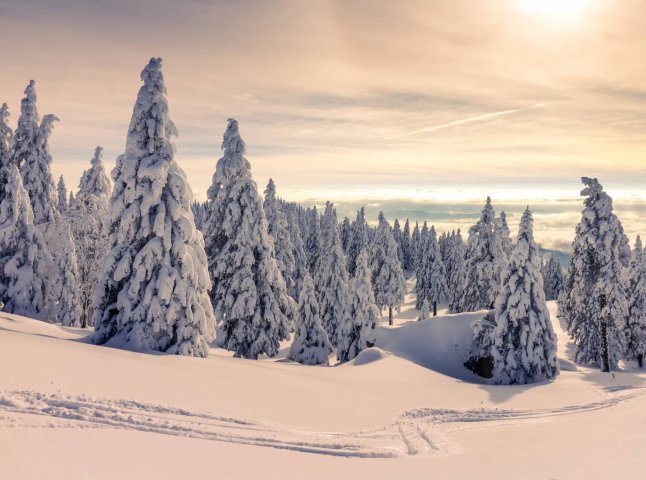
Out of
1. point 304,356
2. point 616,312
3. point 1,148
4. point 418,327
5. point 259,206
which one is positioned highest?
point 1,148

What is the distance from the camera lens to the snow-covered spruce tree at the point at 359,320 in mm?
39094

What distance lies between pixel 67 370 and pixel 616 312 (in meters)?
35.6

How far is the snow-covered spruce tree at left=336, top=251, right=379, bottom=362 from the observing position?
128 ft

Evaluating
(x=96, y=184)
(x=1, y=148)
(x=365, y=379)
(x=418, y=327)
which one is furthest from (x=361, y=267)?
(x=1, y=148)

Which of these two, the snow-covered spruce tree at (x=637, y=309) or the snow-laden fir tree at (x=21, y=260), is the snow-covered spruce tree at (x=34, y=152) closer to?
the snow-laden fir tree at (x=21, y=260)

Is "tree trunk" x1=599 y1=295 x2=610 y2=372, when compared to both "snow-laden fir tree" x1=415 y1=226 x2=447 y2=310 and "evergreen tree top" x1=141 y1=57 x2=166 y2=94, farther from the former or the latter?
"snow-laden fir tree" x1=415 y1=226 x2=447 y2=310

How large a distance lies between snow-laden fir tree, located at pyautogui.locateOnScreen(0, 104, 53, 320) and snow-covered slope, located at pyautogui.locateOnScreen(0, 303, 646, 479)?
10223 mm

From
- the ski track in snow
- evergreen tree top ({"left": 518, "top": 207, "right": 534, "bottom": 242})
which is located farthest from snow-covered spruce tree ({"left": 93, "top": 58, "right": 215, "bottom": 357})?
evergreen tree top ({"left": 518, "top": 207, "right": 534, "bottom": 242})

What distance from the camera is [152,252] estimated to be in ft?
64.7

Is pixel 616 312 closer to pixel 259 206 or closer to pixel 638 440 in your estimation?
pixel 638 440

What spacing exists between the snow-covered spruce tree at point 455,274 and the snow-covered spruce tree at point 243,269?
104 feet

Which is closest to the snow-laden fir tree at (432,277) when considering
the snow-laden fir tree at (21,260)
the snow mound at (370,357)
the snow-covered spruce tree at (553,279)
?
the snow-covered spruce tree at (553,279)

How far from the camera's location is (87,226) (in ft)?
116

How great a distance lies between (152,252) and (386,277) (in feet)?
158
